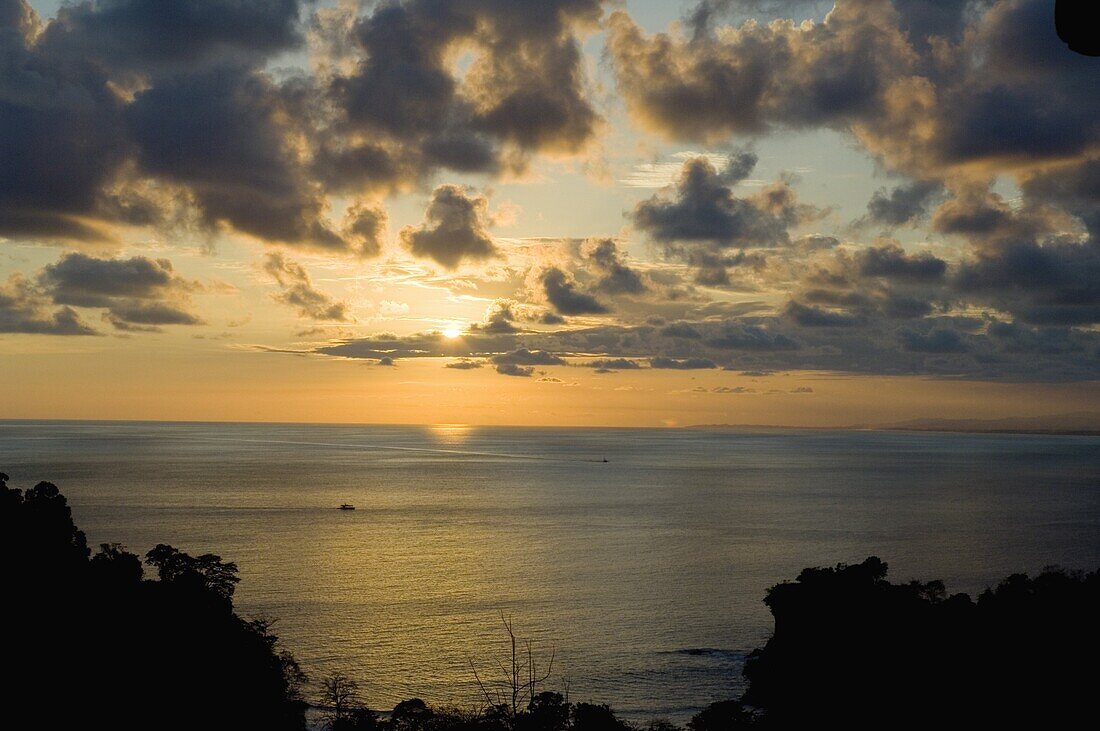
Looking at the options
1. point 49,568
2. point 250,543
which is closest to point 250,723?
point 49,568

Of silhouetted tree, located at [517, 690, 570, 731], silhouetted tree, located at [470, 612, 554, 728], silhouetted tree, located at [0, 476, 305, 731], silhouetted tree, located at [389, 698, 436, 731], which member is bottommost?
silhouetted tree, located at [470, 612, 554, 728]

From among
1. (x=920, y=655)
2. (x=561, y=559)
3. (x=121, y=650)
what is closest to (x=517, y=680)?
(x=121, y=650)

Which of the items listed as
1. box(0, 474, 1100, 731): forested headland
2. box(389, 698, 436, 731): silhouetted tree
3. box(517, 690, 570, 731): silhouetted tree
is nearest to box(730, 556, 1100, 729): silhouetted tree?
box(0, 474, 1100, 731): forested headland

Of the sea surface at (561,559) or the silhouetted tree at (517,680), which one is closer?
the silhouetted tree at (517,680)

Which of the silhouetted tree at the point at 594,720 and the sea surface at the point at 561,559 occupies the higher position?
the silhouetted tree at the point at 594,720

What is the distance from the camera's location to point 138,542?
114 m

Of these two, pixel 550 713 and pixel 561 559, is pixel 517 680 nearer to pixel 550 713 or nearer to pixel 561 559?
pixel 550 713

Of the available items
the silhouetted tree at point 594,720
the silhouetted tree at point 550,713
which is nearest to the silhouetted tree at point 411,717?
the silhouetted tree at point 550,713

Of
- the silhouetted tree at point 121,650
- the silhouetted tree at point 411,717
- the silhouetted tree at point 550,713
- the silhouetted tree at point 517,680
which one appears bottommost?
the silhouetted tree at point 517,680

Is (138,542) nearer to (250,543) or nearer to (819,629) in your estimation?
(250,543)

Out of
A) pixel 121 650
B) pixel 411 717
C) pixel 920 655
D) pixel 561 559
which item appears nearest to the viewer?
pixel 121 650

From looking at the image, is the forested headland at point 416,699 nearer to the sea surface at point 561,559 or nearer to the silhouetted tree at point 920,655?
the silhouetted tree at point 920,655

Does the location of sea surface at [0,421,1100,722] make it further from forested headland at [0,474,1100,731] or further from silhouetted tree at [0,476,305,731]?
silhouetted tree at [0,476,305,731]

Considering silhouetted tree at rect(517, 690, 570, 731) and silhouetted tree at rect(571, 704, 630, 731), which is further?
silhouetted tree at rect(517, 690, 570, 731)
